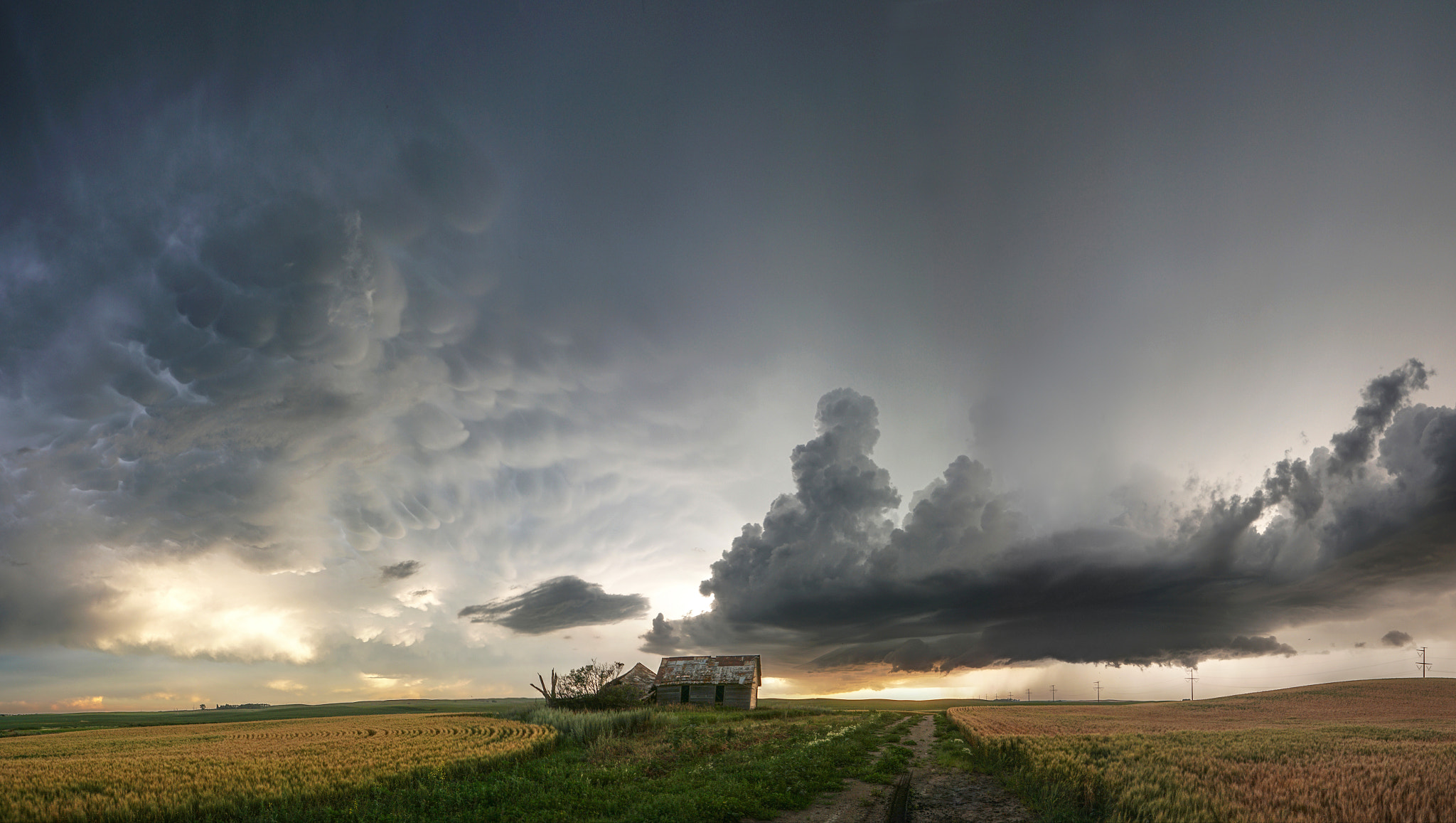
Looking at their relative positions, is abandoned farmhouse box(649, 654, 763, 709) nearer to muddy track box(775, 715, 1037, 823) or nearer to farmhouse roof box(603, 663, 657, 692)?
farmhouse roof box(603, 663, 657, 692)

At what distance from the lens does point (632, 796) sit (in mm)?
16750

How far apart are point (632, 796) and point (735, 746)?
13556 millimetres

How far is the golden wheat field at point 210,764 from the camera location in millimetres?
16844

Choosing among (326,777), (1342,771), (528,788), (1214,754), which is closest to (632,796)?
(528,788)

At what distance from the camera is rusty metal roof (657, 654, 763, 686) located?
7144cm

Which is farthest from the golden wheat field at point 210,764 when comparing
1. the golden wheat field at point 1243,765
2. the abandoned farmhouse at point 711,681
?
the abandoned farmhouse at point 711,681

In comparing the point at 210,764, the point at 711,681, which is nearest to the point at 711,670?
the point at 711,681

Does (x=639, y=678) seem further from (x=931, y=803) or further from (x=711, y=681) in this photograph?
(x=931, y=803)

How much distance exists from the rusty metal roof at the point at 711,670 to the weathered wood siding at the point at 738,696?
0.62m

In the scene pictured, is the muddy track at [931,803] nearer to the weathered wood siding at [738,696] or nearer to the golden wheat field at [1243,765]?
the golden wheat field at [1243,765]

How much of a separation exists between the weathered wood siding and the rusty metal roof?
0.62 m

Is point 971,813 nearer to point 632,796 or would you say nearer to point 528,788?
point 632,796

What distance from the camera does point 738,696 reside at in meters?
69.8

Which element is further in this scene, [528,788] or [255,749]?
[255,749]
